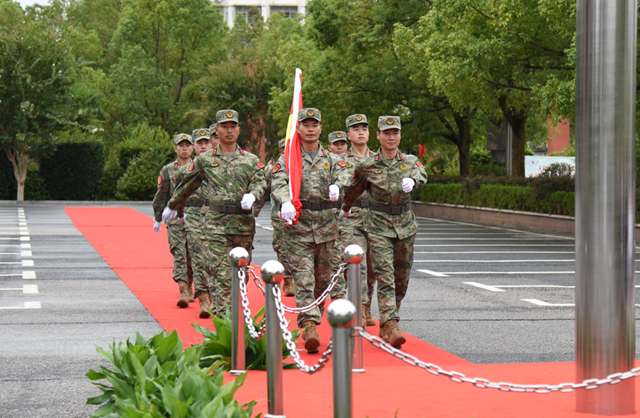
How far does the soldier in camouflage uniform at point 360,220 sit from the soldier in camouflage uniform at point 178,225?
1.91 metres

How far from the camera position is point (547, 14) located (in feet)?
63.1

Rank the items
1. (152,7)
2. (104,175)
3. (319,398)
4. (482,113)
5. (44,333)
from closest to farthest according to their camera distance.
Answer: (319,398), (44,333), (482,113), (104,175), (152,7)

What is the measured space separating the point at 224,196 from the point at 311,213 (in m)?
1.08

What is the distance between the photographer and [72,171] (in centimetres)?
4384

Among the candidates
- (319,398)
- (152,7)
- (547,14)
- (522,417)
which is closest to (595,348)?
(522,417)

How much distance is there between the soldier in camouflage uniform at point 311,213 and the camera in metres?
7.91

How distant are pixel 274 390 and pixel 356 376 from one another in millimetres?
1529

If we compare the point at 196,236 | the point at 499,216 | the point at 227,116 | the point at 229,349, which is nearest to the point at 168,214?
the point at 196,236

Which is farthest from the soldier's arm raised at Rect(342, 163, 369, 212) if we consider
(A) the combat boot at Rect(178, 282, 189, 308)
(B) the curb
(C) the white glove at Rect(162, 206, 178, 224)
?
(B) the curb

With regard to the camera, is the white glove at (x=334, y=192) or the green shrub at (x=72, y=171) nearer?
the white glove at (x=334, y=192)

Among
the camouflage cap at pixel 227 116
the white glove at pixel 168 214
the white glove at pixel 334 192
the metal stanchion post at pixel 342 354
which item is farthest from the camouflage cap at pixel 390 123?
the metal stanchion post at pixel 342 354

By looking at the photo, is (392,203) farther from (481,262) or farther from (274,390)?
(481,262)

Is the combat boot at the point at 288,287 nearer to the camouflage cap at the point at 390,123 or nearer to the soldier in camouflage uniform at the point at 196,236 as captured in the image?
the soldier in camouflage uniform at the point at 196,236

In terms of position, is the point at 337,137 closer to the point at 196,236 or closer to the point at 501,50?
the point at 196,236
